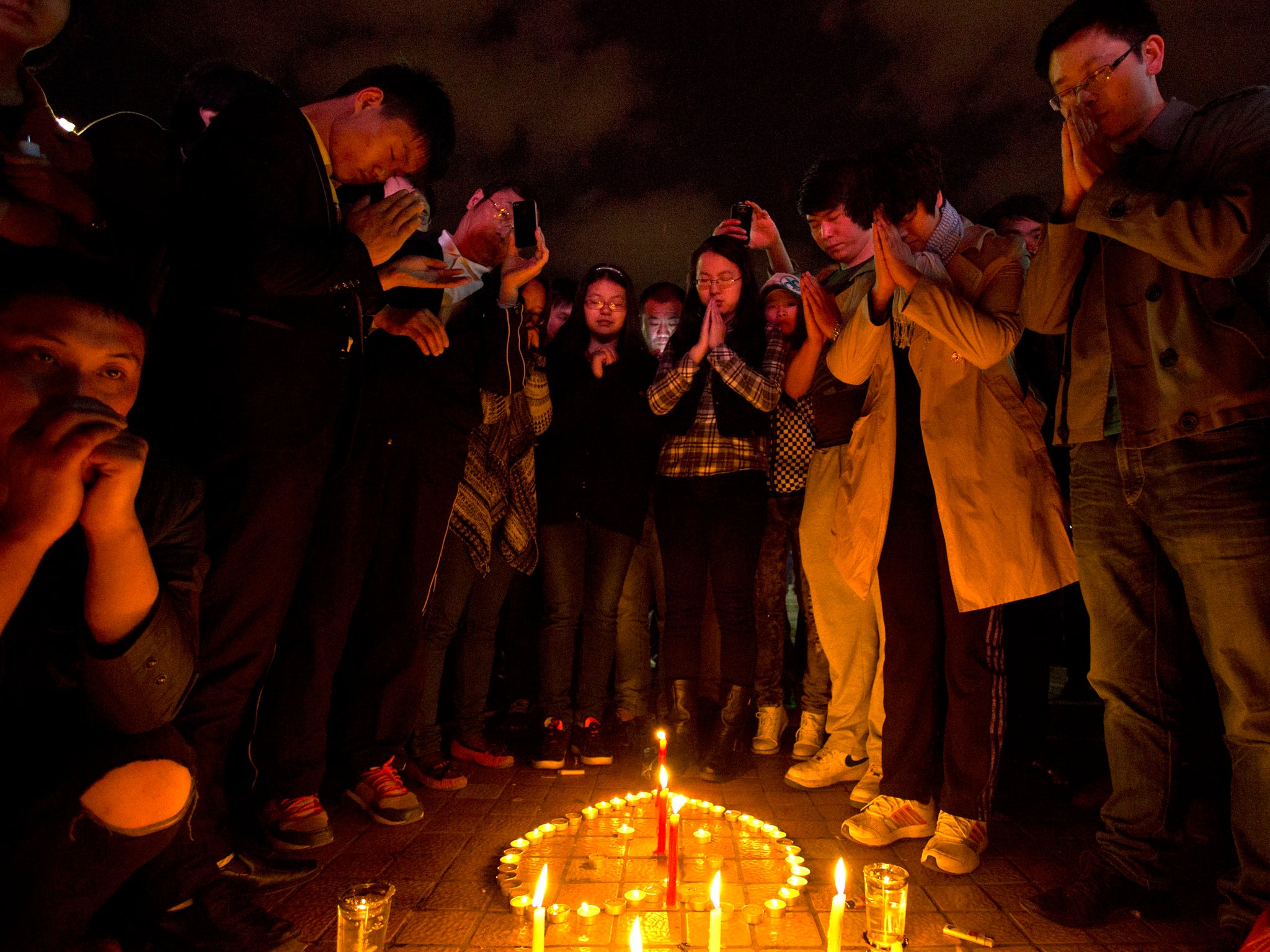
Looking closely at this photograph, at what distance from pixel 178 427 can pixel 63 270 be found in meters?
0.84

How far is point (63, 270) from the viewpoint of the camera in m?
1.63

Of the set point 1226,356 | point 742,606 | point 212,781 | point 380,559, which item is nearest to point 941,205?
point 1226,356

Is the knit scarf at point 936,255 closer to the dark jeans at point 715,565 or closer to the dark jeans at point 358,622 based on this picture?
the dark jeans at point 715,565

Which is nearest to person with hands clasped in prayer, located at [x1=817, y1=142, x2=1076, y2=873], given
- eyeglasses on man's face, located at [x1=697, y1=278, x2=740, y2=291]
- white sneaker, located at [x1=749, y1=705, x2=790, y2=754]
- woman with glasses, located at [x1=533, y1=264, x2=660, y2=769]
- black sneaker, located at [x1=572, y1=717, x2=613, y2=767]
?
eyeglasses on man's face, located at [x1=697, y1=278, x2=740, y2=291]

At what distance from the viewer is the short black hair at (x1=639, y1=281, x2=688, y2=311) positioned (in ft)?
16.1

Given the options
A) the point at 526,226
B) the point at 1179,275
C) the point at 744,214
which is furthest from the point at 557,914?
the point at 744,214

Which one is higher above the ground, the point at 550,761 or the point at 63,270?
the point at 63,270

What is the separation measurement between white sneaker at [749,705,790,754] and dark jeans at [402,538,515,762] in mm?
1616

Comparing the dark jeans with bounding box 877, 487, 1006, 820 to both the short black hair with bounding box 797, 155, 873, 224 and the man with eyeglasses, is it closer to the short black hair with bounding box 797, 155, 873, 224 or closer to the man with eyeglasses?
the man with eyeglasses

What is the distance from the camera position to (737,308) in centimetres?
430

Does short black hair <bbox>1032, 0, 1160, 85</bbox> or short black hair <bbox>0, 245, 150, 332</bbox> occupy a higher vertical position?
short black hair <bbox>1032, 0, 1160, 85</bbox>

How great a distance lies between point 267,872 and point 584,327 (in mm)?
3215

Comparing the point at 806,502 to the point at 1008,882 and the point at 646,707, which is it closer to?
the point at 646,707

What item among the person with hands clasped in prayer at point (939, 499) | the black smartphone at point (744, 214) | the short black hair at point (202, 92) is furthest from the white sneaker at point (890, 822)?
the short black hair at point (202, 92)
